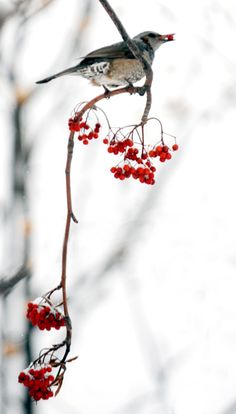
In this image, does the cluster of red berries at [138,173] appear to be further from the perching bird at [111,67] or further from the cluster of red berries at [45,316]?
the perching bird at [111,67]

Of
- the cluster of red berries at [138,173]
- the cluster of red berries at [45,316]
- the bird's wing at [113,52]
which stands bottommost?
the cluster of red berries at [45,316]

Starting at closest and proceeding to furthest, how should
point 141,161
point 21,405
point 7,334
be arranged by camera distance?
point 141,161, point 21,405, point 7,334

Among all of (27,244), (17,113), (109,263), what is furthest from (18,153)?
(109,263)

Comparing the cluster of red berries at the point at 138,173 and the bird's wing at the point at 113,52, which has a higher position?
the bird's wing at the point at 113,52

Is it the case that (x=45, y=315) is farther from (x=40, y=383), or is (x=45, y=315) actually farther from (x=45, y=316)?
(x=40, y=383)

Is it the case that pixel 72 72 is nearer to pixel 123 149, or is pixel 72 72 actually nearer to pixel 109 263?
pixel 123 149

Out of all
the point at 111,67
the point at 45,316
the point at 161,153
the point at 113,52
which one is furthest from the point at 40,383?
the point at 113,52

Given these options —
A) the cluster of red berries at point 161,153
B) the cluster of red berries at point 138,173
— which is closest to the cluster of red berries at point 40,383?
the cluster of red berries at point 138,173

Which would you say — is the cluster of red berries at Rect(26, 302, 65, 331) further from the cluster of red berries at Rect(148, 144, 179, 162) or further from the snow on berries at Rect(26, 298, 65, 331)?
the cluster of red berries at Rect(148, 144, 179, 162)
